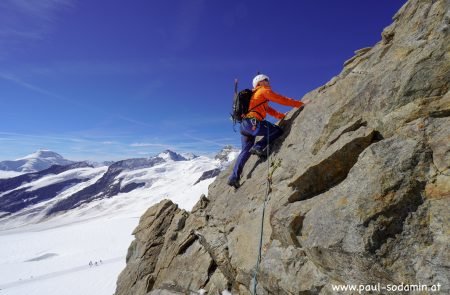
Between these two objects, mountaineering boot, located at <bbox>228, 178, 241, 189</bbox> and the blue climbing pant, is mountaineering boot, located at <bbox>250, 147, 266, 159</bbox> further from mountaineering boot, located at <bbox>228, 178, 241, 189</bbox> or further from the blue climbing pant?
mountaineering boot, located at <bbox>228, 178, 241, 189</bbox>

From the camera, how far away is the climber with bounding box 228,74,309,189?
11.0 metres

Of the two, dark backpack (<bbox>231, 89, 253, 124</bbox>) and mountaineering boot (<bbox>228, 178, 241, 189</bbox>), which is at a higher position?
dark backpack (<bbox>231, 89, 253, 124</bbox>)

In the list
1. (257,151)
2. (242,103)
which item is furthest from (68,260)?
(242,103)

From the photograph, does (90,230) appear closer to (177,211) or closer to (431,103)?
(177,211)

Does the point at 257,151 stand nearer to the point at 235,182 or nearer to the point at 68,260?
the point at 235,182

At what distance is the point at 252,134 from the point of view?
38.3ft

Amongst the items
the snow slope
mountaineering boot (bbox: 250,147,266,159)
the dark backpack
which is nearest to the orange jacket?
the dark backpack

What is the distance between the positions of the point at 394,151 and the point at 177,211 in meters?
12.3

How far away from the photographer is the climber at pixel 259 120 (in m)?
11.0

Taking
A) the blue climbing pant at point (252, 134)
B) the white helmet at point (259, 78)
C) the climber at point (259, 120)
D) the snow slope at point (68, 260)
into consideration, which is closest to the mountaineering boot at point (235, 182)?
the blue climbing pant at point (252, 134)

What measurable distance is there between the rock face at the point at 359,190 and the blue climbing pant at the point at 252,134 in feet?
1.28

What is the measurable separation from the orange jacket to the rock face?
2.51 feet

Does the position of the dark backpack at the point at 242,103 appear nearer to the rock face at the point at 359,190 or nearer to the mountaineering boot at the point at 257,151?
the mountaineering boot at the point at 257,151

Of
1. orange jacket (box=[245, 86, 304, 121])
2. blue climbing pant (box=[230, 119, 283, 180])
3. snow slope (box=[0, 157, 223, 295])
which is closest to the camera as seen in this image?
orange jacket (box=[245, 86, 304, 121])
